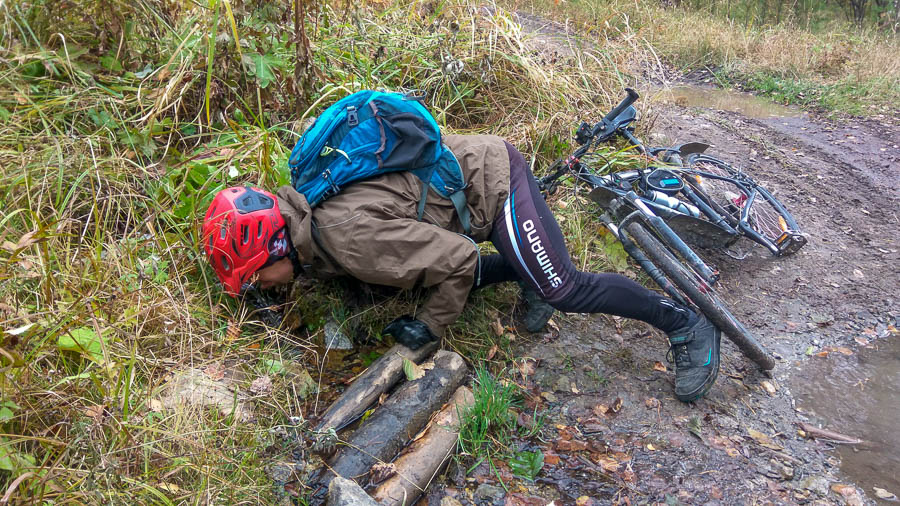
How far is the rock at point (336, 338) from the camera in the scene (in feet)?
11.7

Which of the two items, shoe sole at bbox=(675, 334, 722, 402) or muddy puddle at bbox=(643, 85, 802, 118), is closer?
shoe sole at bbox=(675, 334, 722, 402)

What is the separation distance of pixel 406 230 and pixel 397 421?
3.19 ft

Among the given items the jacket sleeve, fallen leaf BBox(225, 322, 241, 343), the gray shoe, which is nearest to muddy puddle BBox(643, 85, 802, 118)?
the gray shoe

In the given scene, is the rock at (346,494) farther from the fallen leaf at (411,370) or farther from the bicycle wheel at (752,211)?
the bicycle wheel at (752,211)

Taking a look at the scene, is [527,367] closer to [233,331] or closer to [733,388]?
[733,388]

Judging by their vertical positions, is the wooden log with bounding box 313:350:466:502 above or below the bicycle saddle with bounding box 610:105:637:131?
below

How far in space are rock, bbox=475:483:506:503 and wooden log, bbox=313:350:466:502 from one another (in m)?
0.43

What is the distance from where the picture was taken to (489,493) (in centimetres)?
286

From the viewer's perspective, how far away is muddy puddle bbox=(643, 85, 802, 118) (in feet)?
27.6

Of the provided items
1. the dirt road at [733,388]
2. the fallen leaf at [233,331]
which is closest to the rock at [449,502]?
the dirt road at [733,388]

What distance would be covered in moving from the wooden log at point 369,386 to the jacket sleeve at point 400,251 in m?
0.53

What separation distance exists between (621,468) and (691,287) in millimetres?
1121

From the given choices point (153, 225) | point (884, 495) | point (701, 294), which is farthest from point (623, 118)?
point (153, 225)

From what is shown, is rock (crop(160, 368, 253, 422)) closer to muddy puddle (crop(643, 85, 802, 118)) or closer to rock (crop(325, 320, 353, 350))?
rock (crop(325, 320, 353, 350))
